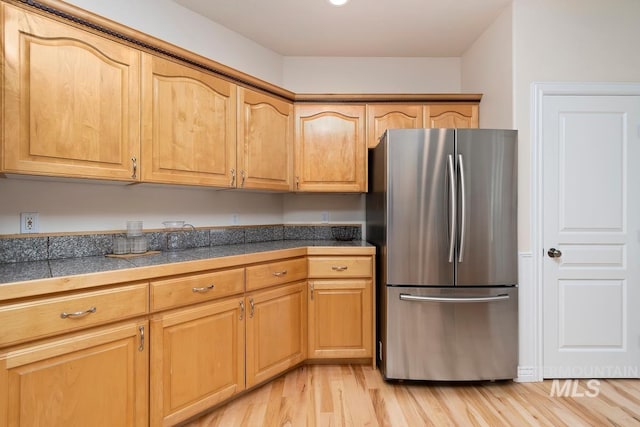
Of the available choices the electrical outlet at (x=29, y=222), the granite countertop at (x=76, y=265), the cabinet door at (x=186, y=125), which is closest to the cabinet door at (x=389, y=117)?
the cabinet door at (x=186, y=125)

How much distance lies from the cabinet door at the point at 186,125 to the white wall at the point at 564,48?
2.04m

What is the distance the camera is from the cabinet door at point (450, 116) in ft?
9.18

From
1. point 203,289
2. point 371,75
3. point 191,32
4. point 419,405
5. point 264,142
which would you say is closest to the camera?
point 203,289

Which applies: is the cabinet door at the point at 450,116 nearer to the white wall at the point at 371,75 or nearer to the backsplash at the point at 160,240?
the white wall at the point at 371,75

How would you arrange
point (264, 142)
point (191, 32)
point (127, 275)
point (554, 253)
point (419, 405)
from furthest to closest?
1. point (264, 142)
2. point (191, 32)
3. point (554, 253)
4. point (419, 405)
5. point (127, 275)

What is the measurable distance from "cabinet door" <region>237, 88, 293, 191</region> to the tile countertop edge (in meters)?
0.58

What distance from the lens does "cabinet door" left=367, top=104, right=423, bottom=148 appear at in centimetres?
281

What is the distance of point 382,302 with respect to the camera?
2.35 meters

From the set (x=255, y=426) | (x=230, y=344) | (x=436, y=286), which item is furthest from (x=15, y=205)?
(x=436, y=286)

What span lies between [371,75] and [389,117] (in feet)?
2.10

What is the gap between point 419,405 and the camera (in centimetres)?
201

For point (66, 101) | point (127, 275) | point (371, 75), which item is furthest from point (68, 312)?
point (371, 75)

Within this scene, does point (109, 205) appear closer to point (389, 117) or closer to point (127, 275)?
point (127, 275)

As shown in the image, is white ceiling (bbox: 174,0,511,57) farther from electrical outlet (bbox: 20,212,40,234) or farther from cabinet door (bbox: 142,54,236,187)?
electrical outlet (bbox: 20,212,40,234)
